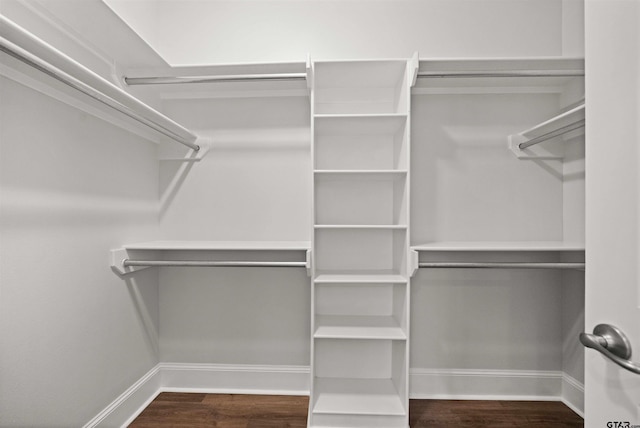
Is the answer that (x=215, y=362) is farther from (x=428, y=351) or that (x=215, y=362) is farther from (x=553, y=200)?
(x=553, y=200)

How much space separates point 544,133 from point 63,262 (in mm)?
2422

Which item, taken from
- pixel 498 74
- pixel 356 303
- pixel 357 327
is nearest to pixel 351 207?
pixel 356 303

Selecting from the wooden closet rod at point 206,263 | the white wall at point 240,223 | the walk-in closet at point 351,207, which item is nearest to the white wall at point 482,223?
the walk-in closet at point 351,207

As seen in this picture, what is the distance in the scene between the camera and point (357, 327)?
189 centimetres

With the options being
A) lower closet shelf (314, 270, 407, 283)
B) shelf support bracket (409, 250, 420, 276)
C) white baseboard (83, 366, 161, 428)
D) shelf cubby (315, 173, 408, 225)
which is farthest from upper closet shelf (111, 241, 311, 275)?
white baseboard (83, 366, 161, 428)

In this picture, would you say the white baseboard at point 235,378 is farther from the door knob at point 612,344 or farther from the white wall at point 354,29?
the white wall at point 354,29

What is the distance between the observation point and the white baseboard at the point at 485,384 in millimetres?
2061

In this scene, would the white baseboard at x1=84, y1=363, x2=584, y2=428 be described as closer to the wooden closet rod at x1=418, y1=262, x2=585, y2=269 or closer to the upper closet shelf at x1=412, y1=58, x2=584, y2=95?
the wooden closet rod at x1=418, y1=262, x2=585, y2=269

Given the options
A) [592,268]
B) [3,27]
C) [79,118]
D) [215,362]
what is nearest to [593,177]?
[592,268]

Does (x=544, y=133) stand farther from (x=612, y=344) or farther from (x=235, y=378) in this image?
(x=235, y=378)

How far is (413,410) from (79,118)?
7.39ft

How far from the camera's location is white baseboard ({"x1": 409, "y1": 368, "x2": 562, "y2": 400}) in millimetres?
2061

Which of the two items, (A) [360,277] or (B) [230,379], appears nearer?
(A) [360,277]

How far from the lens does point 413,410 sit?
194 cm
